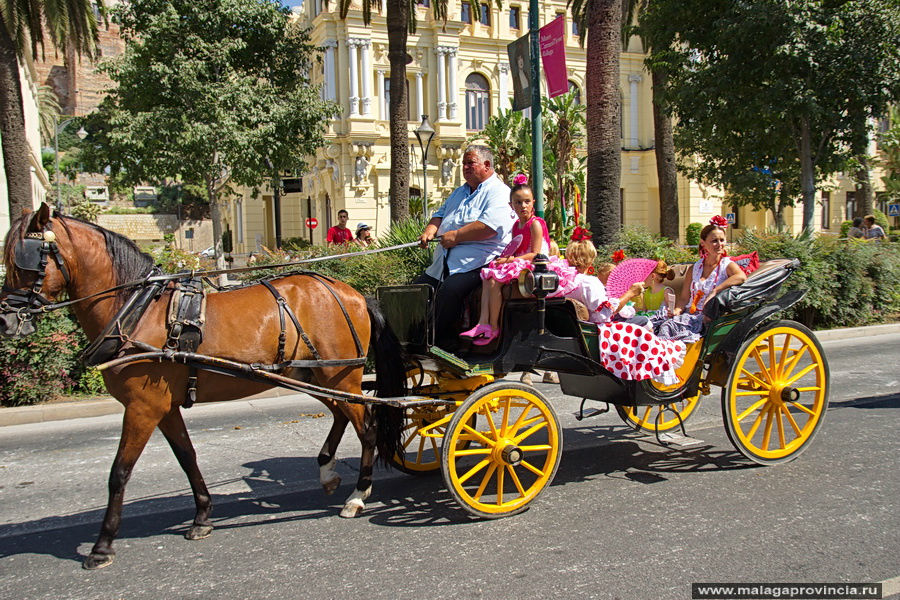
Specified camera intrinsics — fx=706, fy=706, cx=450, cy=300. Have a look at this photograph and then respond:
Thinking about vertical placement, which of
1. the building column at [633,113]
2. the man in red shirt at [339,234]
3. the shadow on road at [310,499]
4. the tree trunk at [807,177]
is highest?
the building column at [633,113]

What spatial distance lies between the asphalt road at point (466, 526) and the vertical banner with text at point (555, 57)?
631 cm

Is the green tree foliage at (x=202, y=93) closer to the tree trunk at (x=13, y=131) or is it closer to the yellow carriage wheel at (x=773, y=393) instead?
the tree trunk at (x=13, y=131)

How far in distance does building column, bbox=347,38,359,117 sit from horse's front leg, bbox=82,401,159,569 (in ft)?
110

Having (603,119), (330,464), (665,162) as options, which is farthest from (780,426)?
(665,162)

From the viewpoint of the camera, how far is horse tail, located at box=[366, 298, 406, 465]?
5086mm

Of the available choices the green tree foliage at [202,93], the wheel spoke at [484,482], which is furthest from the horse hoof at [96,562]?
the green tree foliage at [202,93]

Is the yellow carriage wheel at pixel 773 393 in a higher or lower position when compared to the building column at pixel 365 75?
lower

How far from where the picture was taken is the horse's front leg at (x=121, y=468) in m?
4.04

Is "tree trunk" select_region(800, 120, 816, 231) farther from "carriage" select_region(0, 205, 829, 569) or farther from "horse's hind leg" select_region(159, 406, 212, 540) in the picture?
"horse's hind leg" select_region(159, 406, 212, 540)

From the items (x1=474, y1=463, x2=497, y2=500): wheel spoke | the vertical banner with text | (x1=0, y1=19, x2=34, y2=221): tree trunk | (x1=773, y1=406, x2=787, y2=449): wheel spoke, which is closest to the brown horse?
(x1=474, y1=463, x2=497, y2=500): wheel spoke

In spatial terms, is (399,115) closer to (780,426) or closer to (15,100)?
(15,100)

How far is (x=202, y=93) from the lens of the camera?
21531 mm

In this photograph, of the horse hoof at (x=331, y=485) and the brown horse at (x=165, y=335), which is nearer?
the brown horse at (x=165, y=335)

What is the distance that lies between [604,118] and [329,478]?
10.4 m
